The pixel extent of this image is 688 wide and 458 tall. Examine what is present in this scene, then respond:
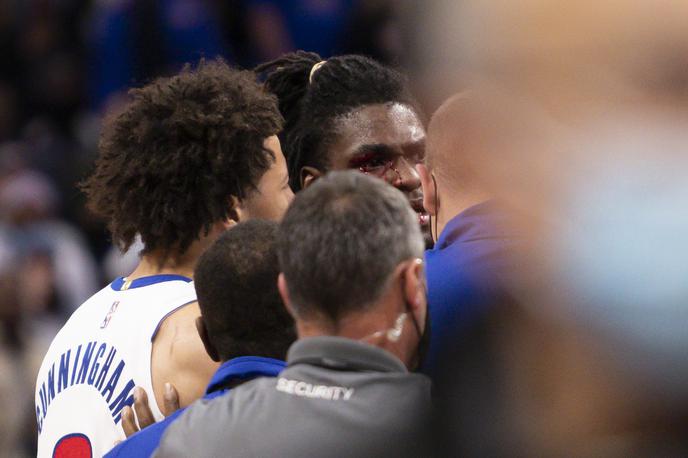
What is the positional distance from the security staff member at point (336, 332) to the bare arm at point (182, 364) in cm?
81

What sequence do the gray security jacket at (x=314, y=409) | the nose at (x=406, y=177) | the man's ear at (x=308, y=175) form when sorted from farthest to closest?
the man's ear at (x=308, y=175)
the nose at (x=406, y=177)
the gray security jacket at (x=314, y=409)

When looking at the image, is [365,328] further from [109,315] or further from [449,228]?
[109,315]

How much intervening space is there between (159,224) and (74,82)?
5.40 m

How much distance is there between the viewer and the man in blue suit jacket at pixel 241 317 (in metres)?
2.10

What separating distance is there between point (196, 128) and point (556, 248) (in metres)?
2.29

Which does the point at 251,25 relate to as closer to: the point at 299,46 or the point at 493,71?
the point at 299,46

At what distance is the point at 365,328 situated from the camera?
5.43 feet

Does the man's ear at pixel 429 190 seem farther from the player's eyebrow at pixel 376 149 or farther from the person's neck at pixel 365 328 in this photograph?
the player's eyebrow at pixel 376 149

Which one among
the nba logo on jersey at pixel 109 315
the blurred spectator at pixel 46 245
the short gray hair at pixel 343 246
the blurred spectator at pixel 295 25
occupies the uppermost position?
the short gray hair at pixel 343 246

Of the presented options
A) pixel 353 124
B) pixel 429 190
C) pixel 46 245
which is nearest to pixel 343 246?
pixel 429 190

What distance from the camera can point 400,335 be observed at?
167cm

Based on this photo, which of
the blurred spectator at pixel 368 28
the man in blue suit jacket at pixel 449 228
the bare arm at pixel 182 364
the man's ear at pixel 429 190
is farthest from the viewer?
the blurred spectator at pixel 368 28

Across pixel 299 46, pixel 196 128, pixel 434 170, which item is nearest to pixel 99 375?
pixel 196 128

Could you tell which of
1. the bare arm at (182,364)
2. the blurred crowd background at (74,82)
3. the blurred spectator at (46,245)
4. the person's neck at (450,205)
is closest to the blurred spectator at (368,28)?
the blurred crowd background at (74,82)
